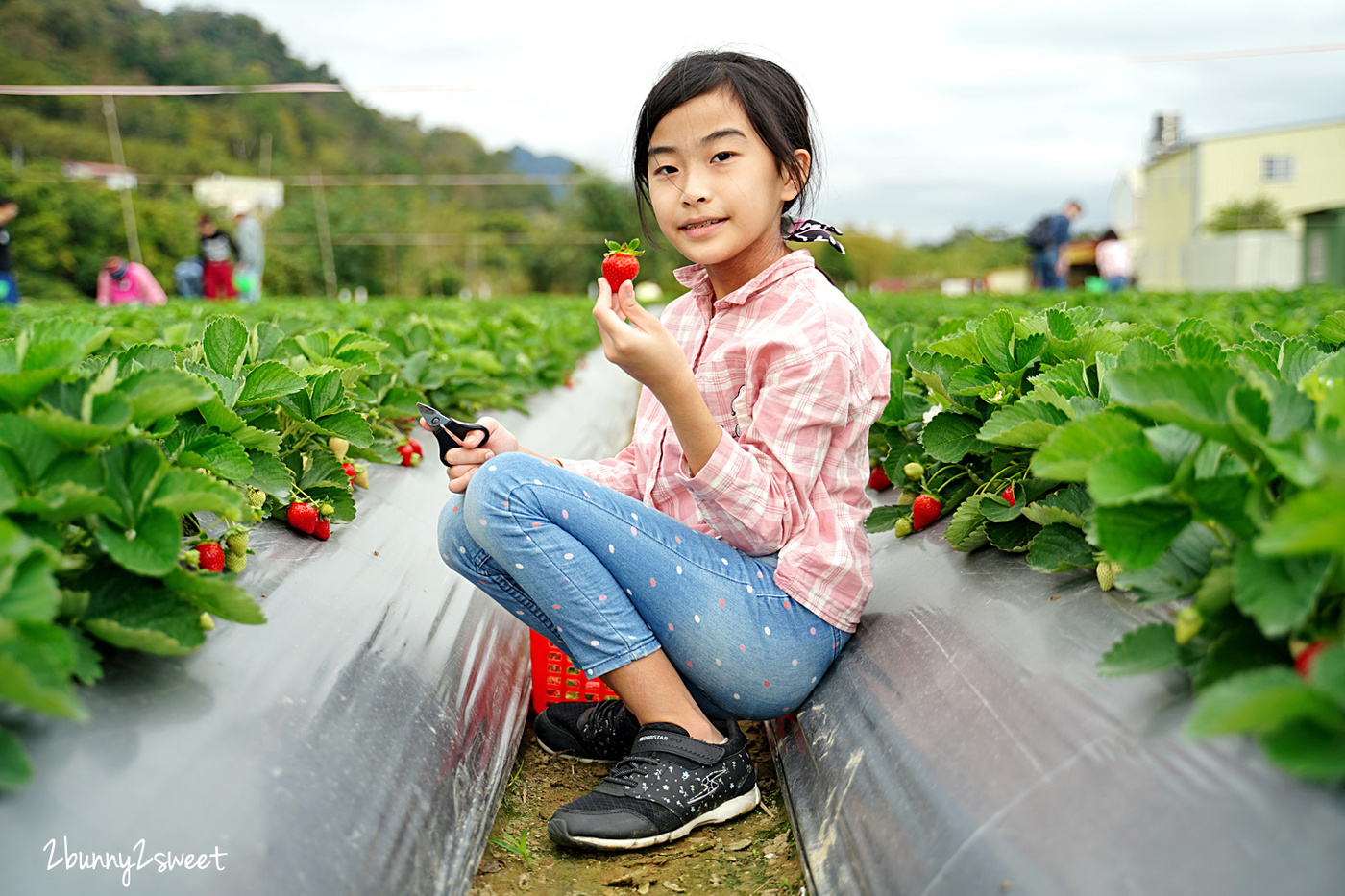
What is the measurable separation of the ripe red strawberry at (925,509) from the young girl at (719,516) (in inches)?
10.8

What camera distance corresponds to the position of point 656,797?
1.85 metres

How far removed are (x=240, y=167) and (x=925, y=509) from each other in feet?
156

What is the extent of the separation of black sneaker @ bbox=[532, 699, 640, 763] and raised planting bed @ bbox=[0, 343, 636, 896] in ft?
0.30

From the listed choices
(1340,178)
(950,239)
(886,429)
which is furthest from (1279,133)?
(886,429)

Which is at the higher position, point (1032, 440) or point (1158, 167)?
point (1158, 167)

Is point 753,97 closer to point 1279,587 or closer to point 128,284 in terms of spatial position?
point 1279,587

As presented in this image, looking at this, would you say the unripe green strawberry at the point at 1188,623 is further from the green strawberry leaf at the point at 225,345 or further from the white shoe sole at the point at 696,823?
the green strawberry leaf at the point at 225,345

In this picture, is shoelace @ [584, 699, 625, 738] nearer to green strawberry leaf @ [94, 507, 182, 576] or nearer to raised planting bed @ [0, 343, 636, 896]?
raised planting bed @ [0, 343, 636, 896]

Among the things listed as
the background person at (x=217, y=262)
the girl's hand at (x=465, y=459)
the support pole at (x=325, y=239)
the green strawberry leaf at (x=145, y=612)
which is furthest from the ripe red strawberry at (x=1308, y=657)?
the support pole at (x=325, y=239)

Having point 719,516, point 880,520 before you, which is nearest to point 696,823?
point 719,516

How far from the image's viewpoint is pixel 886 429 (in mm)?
2559

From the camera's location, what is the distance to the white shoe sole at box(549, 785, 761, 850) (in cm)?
182

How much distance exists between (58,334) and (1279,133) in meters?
46.1

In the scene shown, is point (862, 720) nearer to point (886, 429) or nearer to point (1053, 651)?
point (1053, 651)
